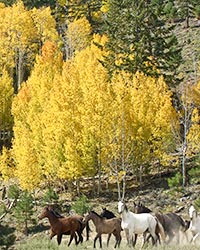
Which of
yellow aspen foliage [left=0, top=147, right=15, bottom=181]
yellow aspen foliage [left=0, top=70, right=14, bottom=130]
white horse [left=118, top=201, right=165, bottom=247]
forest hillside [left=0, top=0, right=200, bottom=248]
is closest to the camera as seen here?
white horse [left=118, top=201, right=165, bottom=247]

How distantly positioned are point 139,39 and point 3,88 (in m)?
14.7

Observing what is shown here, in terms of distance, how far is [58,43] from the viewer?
5878cm

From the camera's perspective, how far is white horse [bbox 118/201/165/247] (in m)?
16.3

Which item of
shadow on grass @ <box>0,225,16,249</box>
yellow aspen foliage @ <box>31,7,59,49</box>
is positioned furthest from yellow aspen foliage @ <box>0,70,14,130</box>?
shadow on grass @ <box>0,225,16,249</box>

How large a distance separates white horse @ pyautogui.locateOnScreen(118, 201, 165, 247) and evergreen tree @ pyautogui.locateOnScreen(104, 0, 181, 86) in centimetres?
2130

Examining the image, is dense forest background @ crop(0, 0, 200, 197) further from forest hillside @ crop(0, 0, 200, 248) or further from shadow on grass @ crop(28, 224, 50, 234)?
shadow on grass @ crop(28, 224, 50, 234)

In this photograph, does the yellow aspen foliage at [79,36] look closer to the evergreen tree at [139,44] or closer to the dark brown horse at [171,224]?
the evergreen tree at [139,44]

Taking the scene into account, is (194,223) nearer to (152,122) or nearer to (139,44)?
(152,122)

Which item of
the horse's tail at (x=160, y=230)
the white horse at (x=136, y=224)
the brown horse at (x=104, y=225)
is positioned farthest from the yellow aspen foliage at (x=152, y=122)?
the white horse at (x=136, y=224)

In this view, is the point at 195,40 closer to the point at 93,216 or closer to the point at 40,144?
the point at 40,144

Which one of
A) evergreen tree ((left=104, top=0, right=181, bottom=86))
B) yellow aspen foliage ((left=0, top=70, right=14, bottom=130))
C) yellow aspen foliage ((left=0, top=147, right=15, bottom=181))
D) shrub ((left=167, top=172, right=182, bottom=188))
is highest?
evergreen tree ((left=104, top=0, right=181, bottom=86))

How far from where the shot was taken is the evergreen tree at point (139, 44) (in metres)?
37.8

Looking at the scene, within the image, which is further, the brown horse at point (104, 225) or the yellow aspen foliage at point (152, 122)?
the yellow aspen foliage at point (152, 122)

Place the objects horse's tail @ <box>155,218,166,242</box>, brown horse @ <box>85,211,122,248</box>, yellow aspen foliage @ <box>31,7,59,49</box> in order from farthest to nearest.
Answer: yellow aspen foliage @ <box>31,7,59,49</box> → horse's tail @ <box>155,218,166,242</box> → brown horse @ <box>85,211,122,248</box>
